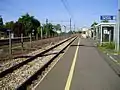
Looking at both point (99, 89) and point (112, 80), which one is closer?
point (99, 89)

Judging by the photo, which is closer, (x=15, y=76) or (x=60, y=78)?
(x=60, y=78)

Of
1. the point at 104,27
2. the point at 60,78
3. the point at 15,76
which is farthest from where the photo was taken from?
the point at 104,27

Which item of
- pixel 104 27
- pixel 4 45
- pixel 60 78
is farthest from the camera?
pixel 104 27

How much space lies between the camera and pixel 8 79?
11.8 meters

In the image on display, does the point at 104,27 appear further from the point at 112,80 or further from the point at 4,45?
the point at 112,80

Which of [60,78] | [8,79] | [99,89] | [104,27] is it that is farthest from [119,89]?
[104,27]

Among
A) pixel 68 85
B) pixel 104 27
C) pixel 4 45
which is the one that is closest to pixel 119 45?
pixel 4 45

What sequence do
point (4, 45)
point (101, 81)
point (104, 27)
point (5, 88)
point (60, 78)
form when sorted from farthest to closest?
1. point (104, 27)
2. point (4, 45)
3. point (60, 78)
4. point (101, 81)
5. point (5, 88)

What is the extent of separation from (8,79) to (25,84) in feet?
6.38

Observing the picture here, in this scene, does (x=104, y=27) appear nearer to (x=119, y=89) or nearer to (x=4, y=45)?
(x=4, y=45)

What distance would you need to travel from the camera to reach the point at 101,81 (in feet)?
35.4

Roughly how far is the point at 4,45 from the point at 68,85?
709 inches

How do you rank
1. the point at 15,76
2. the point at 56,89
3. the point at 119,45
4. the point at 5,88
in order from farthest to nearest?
the point at 119,45 → the point at 15,76 → the point at 5,88 → the point at 56,89

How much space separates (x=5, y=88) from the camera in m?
9.78
